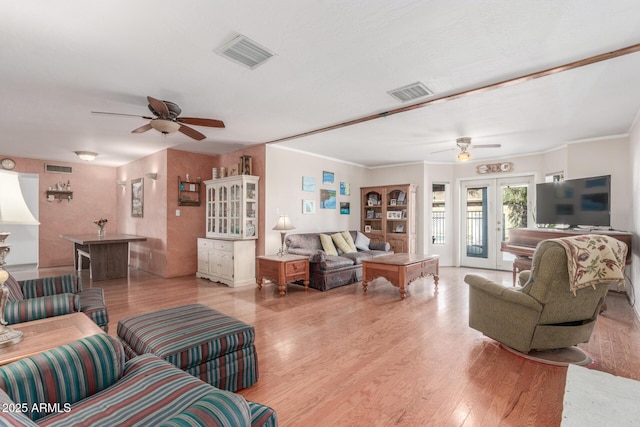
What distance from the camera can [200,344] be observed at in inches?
77.7

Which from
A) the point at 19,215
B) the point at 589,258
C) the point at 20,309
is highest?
the point at 19,215

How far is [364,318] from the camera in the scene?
144 inches

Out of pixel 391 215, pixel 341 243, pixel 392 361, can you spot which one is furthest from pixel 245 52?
pixel 391 215

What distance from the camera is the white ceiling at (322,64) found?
1980 millimetres

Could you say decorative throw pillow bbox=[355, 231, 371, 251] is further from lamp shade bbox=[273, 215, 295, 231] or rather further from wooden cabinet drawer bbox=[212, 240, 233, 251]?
wooden cabinet drawer bbox=[212, 240, 233, 251]

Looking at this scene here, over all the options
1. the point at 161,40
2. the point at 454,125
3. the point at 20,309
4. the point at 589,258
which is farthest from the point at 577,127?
the point at 20,309

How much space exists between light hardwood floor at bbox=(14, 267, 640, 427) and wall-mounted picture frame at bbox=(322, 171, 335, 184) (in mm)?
2854

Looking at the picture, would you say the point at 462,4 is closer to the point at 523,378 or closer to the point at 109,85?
the point at 523,378

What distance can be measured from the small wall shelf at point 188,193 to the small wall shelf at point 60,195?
3566 mm

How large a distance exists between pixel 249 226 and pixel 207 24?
12.7 ft

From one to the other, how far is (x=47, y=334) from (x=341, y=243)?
196 inches

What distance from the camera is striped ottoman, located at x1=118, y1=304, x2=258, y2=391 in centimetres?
193

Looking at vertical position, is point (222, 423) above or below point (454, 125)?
below

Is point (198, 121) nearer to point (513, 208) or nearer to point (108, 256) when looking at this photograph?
point (108, 256)
